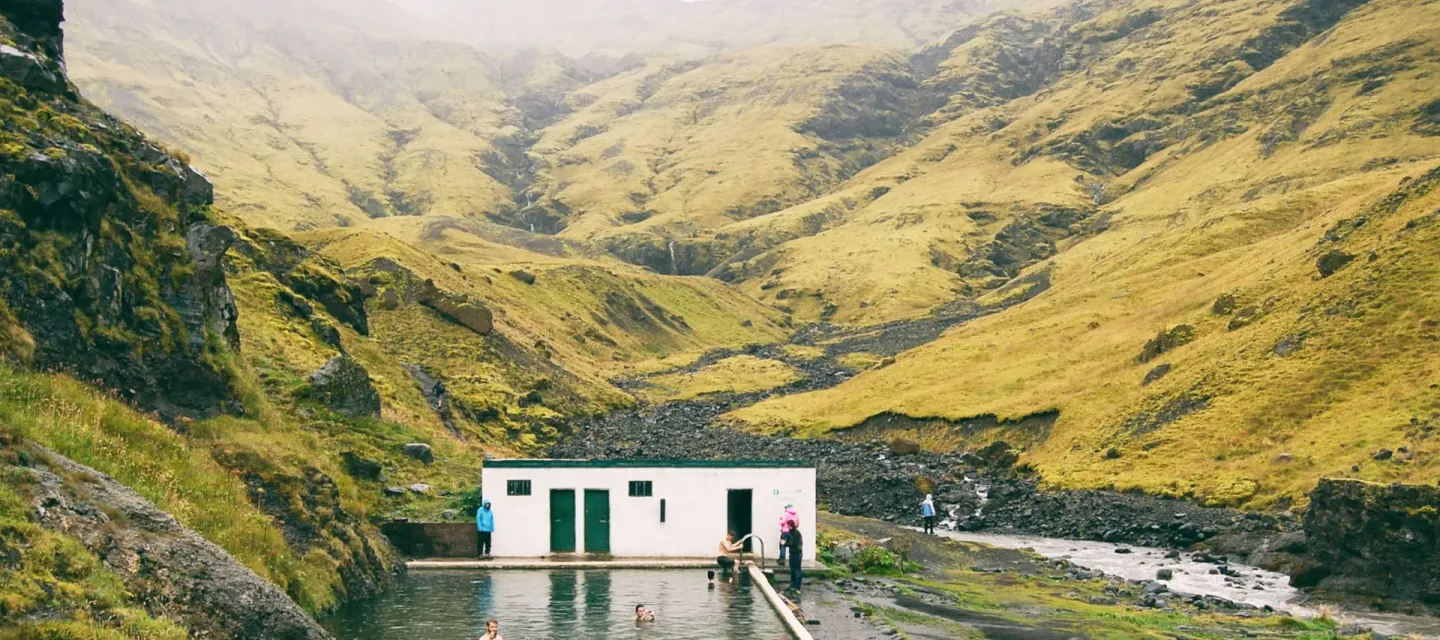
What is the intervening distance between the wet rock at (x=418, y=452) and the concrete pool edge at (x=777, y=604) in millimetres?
17548

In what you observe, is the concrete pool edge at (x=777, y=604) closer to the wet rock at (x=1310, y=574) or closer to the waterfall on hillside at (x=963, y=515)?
the wet rock at (x=1310, y=574)

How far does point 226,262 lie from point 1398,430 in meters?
65.6

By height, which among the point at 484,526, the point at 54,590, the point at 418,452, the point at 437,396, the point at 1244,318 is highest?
the point at 1244,318

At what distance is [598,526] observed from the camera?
135 feet

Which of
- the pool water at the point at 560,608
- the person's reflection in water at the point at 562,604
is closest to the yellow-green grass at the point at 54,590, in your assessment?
the pool water at the point at 560,608

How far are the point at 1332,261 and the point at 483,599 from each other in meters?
75.8

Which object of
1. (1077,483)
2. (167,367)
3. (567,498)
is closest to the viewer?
(167,367)

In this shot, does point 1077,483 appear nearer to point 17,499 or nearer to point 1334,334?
point 1334,334

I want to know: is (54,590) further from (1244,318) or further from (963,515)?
(1244,318)

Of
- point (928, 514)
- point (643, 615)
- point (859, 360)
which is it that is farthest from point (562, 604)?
point (859, 360)

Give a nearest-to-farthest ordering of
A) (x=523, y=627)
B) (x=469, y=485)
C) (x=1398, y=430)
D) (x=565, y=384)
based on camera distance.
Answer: (x=523, y=627) < (x=469, y=485) < (x=1398, y=430) < (x=565, y=384)

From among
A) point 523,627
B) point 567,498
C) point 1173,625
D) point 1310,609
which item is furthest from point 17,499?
point 1310,609

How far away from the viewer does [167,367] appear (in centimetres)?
3303

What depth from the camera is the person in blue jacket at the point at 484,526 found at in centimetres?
3972
